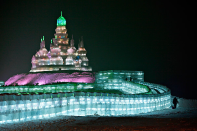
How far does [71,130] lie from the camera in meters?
16.2

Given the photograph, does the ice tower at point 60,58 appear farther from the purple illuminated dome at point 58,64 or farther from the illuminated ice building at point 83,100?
the illuminated ice building at point 83,100

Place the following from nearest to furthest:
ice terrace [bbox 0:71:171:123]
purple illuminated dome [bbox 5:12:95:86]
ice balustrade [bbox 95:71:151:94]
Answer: ice terrace [bbox 0:71:171:123], ice balustrade [bbox 95:71:151:94], purple illuminated dome [bbox 5:12:95:86]

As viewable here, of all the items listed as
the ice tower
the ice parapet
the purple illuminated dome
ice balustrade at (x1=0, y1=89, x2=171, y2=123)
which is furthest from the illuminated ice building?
the ice tower

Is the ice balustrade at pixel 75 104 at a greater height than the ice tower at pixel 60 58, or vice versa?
the ice tower at pixel 60 58

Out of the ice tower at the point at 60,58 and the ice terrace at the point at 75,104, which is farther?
the ice tower at the point at 60,58

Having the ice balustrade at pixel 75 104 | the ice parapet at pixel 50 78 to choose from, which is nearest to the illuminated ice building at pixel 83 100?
the ice balustrade at pixel 75 104

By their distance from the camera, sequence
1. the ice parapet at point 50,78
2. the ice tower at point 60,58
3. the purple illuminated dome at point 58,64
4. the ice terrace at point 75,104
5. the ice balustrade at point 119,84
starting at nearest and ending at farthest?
the ice terrace at point 75,104 < the ice balustrade at point 119,84 < the ice parapet at point 50,78 < the purple illuminated dome at point 58,64 < the ice tower at point 60,58

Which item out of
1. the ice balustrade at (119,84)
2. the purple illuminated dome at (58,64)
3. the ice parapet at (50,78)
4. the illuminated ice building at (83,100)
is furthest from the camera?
the purple illuminated dome at (58,64)

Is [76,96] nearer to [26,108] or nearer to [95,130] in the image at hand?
[26,108]

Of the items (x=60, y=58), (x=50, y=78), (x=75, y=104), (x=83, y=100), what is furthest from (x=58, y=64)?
(x=75, y=104)

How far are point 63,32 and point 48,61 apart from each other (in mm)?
10071

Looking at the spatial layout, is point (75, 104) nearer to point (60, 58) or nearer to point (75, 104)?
point (75, 104)

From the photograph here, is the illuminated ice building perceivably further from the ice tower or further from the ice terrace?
the ice tower

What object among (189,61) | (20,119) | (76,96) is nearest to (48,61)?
(76,96)
